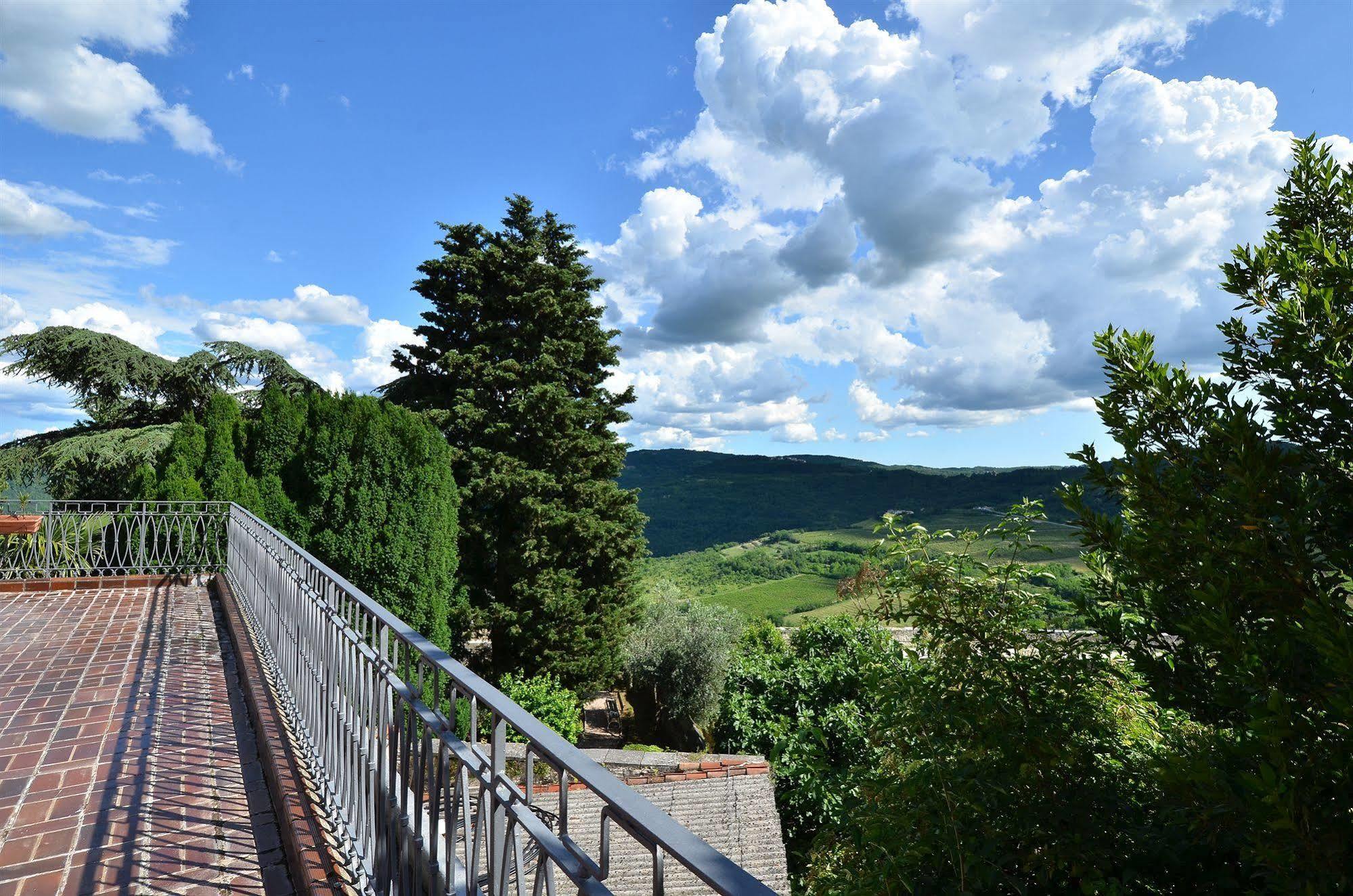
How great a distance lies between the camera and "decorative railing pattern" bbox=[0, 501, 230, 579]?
343 inches

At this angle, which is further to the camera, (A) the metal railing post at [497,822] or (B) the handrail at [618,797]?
(A) the metal railing post at [497,822]

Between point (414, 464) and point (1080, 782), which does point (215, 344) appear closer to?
point (414, 464)

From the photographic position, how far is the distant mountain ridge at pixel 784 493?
3258 inches

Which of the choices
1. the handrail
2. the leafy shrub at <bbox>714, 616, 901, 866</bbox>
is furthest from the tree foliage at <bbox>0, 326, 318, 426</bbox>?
the handrail

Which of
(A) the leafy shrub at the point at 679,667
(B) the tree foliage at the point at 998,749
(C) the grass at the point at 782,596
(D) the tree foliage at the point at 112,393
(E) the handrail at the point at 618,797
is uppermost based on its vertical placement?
(D) the tree foliage at the point at 112,393

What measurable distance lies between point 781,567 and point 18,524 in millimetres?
67832

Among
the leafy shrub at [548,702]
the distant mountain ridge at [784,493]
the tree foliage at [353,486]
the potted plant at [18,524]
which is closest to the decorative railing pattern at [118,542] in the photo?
the potted plant at [18,524]

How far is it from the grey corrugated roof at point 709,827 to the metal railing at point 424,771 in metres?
3.66

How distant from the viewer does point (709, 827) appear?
26.3 ft

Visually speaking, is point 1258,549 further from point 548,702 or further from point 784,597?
point 784,597

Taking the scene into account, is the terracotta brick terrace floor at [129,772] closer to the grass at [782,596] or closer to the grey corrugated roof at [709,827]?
the grey corrugated roof at [709,827]

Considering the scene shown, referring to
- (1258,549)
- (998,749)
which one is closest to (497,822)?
(1258,549)

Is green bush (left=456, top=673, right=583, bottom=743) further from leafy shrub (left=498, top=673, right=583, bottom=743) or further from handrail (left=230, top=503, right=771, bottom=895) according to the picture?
handrail (left=230, top=503, right=771, bottom=895)

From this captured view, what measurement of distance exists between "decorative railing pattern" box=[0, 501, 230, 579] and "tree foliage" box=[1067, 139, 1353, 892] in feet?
33.2
